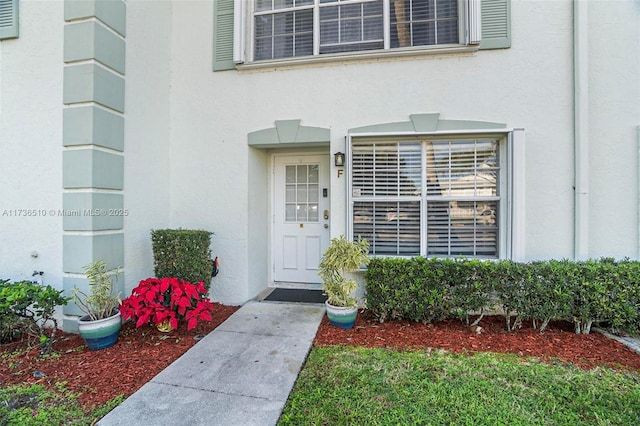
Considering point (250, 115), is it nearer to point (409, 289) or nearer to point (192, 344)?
point (192, 344)

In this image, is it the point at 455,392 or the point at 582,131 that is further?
the point at 582,131

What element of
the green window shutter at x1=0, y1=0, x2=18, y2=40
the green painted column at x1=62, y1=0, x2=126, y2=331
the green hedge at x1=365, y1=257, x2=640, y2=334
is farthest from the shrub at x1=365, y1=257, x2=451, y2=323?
the green window shutter at x1=0, y1=0, x2=18, y2=40

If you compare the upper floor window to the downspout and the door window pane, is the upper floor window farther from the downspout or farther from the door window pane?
the door window pane

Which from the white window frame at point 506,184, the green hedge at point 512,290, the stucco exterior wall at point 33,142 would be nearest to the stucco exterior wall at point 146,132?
the stucco exterior wall at point 33,142

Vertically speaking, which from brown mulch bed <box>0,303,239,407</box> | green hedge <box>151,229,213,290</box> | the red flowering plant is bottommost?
brown mulch bed <box>0,303,239,407</box>

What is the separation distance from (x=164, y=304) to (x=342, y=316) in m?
2.15

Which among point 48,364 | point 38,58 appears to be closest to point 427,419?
point 48,364

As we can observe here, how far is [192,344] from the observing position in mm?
3395

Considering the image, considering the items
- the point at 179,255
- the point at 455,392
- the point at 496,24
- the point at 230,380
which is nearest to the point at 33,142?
the point at 179,255

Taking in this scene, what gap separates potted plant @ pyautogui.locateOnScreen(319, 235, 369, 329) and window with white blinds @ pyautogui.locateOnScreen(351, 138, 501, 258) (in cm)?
64

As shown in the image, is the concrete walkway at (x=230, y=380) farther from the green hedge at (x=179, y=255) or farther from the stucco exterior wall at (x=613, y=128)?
the stucco exterior wall at (x=613, y=128)

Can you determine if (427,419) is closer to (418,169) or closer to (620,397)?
(620,397)

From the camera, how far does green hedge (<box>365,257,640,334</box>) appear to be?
345cm

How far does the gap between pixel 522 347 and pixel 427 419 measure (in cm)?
184
